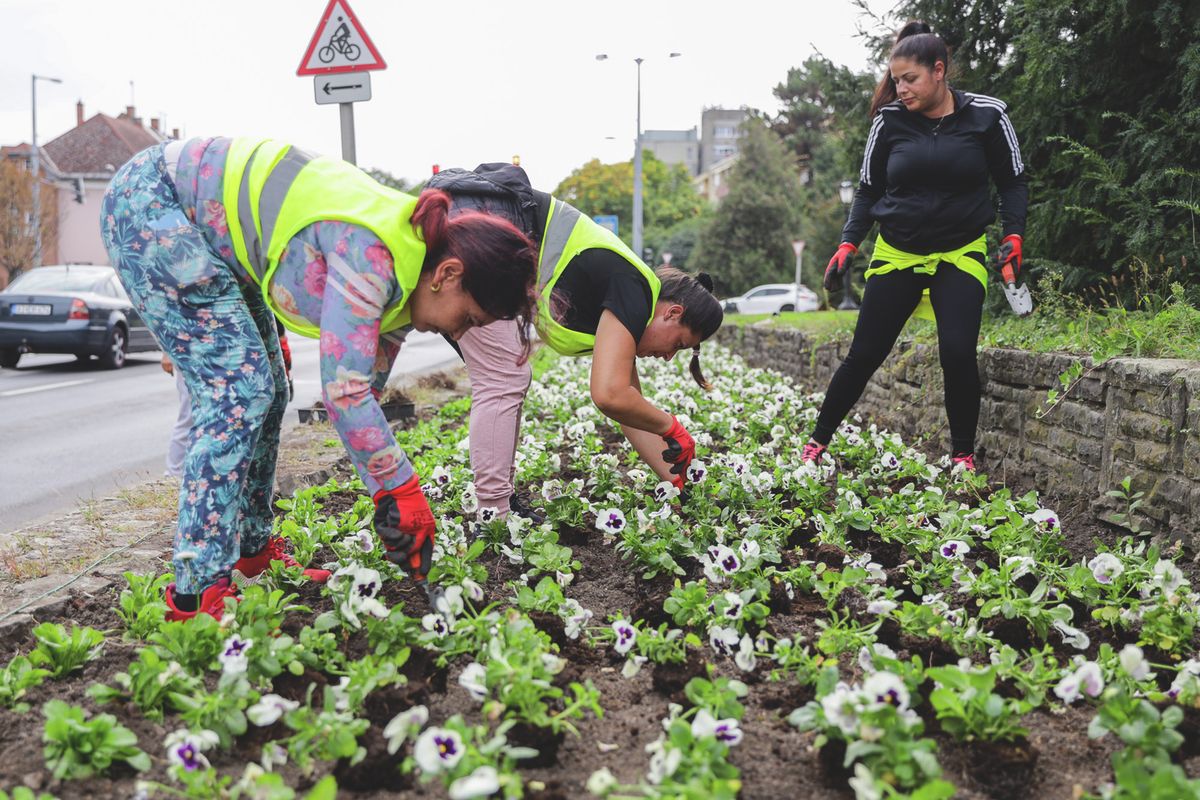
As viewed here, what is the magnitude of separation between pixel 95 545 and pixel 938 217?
3363 millimetres

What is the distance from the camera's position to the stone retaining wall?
10.2ft

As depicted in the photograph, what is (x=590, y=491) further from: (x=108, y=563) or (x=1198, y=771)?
(x=1198, y=771)

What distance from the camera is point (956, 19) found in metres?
7.10

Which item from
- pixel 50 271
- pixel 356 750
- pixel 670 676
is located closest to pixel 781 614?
pixel 670 676

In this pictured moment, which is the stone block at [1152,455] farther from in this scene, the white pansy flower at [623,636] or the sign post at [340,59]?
the sign post at [340,59]

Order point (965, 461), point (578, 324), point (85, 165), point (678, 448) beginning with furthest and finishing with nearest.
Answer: point (85, 165)
point (965, 461)
point (678, 448)
point (578, 324)

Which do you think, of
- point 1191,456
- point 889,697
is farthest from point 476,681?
point 1191,456

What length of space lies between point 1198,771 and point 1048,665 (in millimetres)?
387

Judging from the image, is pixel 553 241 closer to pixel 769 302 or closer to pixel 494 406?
pixel 494 406

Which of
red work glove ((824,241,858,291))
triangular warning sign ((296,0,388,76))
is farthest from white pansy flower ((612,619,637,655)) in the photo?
triangular warning sign ((296,0,388,76))

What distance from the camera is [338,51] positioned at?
6613 mm

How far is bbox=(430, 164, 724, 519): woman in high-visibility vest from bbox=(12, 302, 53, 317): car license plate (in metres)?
11.0

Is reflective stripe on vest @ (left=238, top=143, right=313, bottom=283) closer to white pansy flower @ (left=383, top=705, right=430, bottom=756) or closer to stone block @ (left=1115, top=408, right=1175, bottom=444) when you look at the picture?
white pansy flower @ (left=383, top=705, right=430, bottom=756)

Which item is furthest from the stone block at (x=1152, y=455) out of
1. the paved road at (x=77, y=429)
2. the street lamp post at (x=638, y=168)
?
the street lamp post at (x=638, y=168)
